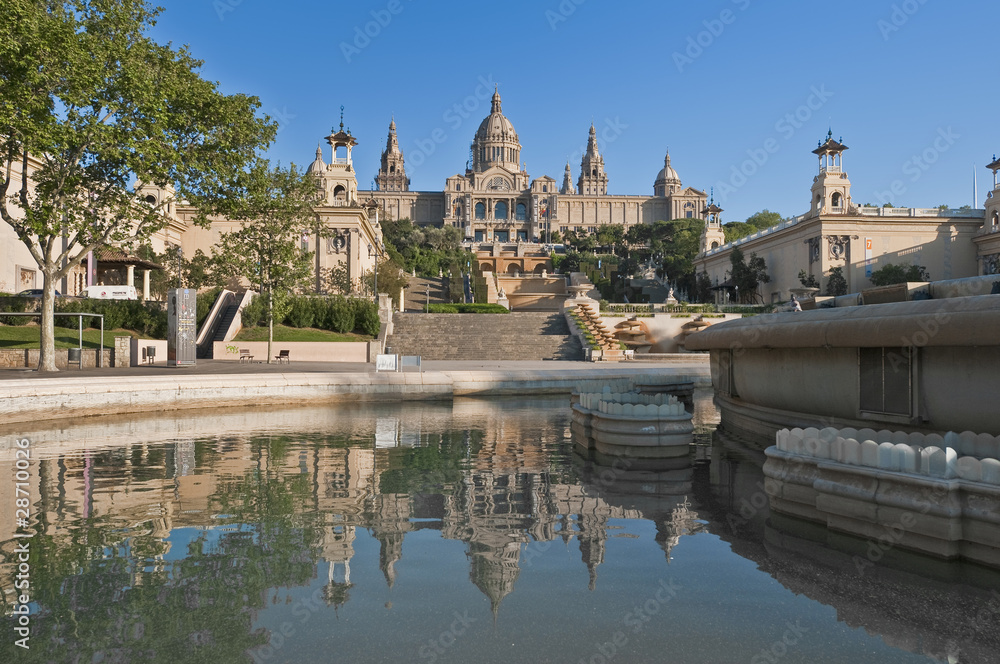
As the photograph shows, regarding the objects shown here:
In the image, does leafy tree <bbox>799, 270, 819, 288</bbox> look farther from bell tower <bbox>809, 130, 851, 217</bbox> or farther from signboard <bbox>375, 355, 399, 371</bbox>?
signboard <bbox>375, 355, 399, 371</bbox>

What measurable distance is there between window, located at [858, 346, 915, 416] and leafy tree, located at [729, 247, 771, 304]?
200 feet

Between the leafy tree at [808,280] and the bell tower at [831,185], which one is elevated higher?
the bell tower at [831,185]

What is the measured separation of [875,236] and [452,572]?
6413cm

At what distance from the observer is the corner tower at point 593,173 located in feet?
634

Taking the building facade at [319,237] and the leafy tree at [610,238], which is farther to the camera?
the leafy tree at [610,238]

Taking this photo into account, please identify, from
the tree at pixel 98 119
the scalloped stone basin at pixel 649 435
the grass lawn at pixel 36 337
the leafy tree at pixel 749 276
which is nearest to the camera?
the scalloped stone basin at pixel 649 435

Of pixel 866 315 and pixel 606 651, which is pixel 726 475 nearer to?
pixel 866 315

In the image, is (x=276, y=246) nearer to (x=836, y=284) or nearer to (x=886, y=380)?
(x=886, y=380)

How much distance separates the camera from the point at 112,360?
26.2 m

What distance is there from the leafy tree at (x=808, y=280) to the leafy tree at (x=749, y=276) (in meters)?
7.01

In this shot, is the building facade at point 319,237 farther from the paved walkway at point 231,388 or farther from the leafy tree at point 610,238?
the leafy tree at point 610,238

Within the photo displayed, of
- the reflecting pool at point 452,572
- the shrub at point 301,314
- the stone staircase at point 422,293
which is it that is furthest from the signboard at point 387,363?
the stone staircase at point 422,293

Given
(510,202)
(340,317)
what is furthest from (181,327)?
(510,202)

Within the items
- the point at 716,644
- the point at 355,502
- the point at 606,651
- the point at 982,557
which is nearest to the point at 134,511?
the point at 355,502
